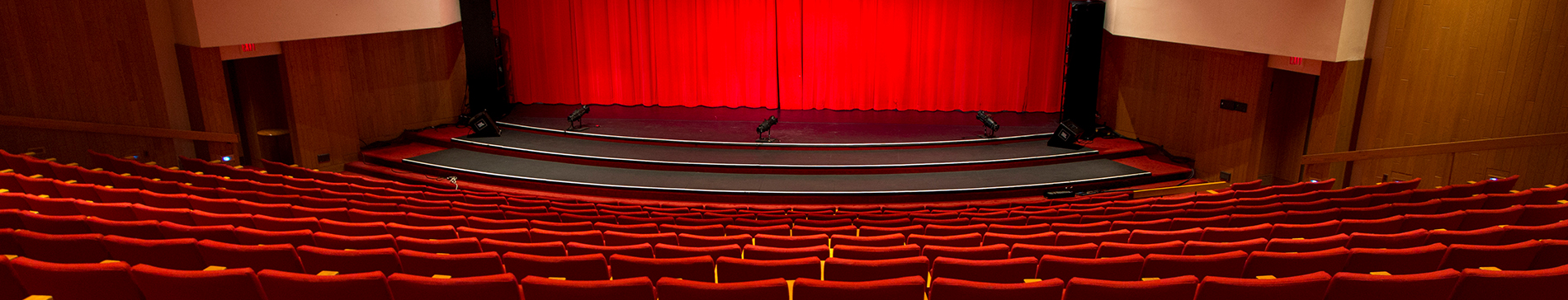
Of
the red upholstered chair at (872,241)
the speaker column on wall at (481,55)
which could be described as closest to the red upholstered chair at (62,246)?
the red upholstered chair at (872,241)

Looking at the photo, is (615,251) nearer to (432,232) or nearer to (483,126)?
(432,232)

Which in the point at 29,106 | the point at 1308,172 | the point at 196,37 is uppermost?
the point at 196,37

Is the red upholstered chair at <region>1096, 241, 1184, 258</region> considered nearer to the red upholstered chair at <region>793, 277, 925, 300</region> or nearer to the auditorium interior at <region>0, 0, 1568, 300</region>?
the auditorium interior at <region>0, 0, 1568, 300</region>

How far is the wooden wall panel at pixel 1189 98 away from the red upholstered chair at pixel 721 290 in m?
7.39

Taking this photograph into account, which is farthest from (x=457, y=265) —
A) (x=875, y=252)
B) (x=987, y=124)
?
(x=987, y=124)

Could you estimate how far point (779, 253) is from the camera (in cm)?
378

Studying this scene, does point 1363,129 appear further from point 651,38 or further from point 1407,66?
point 651,38

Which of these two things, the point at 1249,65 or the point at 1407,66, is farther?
the point at 1249,65

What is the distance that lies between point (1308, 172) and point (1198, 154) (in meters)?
1.23

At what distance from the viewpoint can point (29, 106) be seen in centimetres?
747

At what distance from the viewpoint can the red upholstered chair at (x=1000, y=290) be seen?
265 centimetres

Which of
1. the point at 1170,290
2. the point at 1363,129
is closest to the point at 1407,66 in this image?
the point at 1363,129

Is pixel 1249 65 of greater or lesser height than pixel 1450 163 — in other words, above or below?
above

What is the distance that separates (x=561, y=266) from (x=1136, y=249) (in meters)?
2.47
